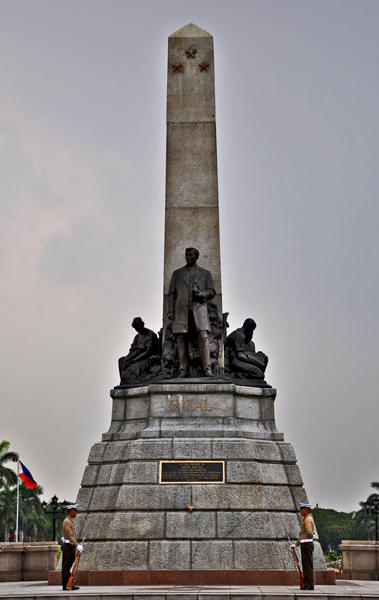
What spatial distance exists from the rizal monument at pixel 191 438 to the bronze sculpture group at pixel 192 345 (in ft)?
0.09

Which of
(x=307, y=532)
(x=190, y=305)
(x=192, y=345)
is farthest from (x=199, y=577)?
(x=190, y=305)

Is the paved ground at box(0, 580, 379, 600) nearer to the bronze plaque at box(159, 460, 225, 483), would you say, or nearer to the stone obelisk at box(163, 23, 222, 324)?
the bronze plaque at box(159, 460, 225, 483)

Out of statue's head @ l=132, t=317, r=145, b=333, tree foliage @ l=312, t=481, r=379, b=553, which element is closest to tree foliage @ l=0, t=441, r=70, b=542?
tree foliage @ l=312, t=481, r=379, b=553

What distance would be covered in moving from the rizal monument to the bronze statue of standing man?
0.09 ft

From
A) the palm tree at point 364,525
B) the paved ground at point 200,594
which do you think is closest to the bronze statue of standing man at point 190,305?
the paved ground at point 200,594

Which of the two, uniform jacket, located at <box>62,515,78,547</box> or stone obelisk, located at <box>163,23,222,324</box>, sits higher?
stone obelisk, located at <box>163,23,222,324</box>

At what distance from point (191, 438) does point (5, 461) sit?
5064 centimetres

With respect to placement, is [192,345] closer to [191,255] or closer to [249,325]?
[249,325]

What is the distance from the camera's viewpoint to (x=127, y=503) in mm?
16062

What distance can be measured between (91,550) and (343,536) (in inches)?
3851

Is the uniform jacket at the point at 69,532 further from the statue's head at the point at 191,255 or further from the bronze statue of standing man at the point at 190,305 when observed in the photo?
the statue's head at the point at 191,255

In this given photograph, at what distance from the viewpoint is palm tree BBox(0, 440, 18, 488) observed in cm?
→ 6238

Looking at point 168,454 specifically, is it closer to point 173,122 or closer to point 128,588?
point 128,588

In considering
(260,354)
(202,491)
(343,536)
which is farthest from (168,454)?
(343,536)
